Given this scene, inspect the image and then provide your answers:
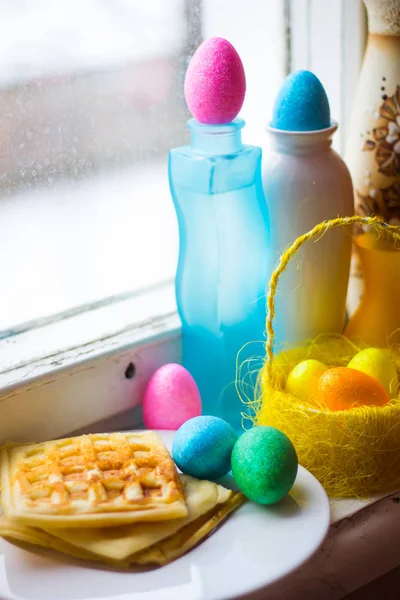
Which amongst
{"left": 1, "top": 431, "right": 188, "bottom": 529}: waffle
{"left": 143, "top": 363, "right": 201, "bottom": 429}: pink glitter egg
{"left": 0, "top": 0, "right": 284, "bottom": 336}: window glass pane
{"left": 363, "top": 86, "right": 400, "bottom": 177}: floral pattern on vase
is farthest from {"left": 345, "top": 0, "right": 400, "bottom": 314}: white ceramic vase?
{"left": 1, "top": 431, "right": 188, "bottom": 529}: waffle

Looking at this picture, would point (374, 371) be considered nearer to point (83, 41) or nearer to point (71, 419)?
point (71, 419)

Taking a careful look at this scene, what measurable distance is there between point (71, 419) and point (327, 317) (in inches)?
11.2

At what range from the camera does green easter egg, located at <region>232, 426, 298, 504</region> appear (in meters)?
0.65

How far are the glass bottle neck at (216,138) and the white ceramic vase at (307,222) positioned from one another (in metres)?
0.05

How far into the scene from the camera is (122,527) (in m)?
0.63

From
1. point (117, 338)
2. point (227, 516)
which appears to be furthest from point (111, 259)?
point (227, 516)

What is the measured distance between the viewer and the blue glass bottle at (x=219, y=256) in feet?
2.58

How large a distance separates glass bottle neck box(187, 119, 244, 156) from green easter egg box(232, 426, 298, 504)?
273 millimetres

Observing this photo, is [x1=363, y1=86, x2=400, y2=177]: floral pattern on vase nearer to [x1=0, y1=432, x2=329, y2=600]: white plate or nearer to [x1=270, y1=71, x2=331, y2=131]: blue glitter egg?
[x1=270, y1=71, x2=331, y2=131]: blue glitter egg

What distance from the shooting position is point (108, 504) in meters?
0.62

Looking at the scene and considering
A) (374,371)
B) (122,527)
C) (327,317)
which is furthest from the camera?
(327,317)

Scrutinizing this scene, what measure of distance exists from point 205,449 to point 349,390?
0.14 metres

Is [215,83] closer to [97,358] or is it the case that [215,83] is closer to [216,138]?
[216,138]

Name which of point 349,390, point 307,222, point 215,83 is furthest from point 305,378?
point 215,83
